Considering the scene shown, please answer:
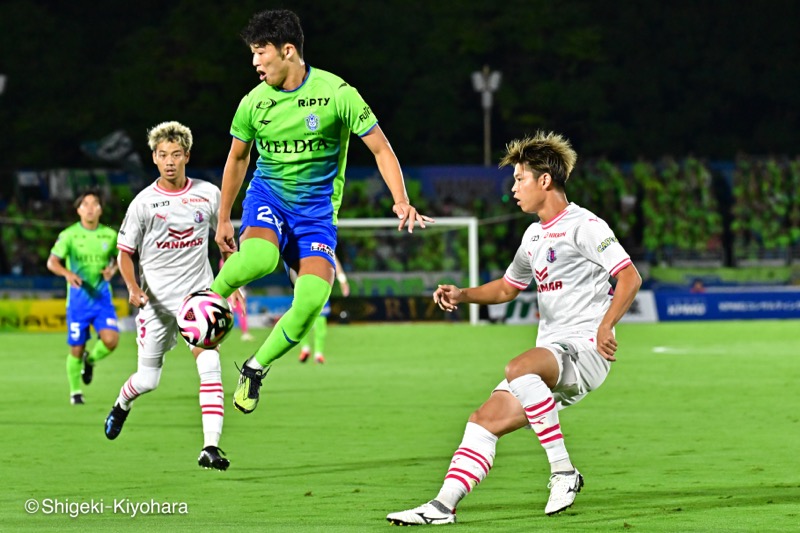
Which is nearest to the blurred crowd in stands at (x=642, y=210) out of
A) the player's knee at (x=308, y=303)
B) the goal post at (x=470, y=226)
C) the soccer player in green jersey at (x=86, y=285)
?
the goal post at (x=470, y=226)

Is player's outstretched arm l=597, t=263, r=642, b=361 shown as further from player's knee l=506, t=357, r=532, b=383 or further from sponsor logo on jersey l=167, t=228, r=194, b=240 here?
sponsor logo on jersey l=167, t=228, r=194, b=240

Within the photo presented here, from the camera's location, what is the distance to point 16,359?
22.5 m

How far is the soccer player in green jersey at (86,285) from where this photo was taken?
14992 mm

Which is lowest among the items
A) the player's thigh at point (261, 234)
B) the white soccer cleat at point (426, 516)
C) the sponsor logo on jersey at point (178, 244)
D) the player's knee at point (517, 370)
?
the white soccer cleat at point (426, 516)

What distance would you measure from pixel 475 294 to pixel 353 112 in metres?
1.32

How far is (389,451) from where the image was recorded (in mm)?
10820

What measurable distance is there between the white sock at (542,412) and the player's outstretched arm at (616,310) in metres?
0.38

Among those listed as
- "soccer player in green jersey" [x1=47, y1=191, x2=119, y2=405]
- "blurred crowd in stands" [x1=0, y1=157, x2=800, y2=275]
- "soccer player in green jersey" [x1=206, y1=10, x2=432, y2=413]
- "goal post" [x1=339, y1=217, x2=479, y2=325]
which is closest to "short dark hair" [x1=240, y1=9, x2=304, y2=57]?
"soccer player in green jersey" [x1=206, y1=10, x2=432, y2=413]

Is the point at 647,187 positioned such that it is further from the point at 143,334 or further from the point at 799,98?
the point at 143,334

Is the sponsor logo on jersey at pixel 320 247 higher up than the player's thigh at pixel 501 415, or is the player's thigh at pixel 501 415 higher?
the sponsor logo on jersey at pixel 320 247

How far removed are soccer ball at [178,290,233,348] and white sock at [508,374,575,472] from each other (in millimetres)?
1731

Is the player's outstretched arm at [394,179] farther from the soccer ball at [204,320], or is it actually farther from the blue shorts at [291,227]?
the soccer ball at [204,320]

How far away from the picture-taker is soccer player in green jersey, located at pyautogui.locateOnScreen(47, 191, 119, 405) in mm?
14992

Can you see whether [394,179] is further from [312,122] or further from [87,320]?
[87,320]
